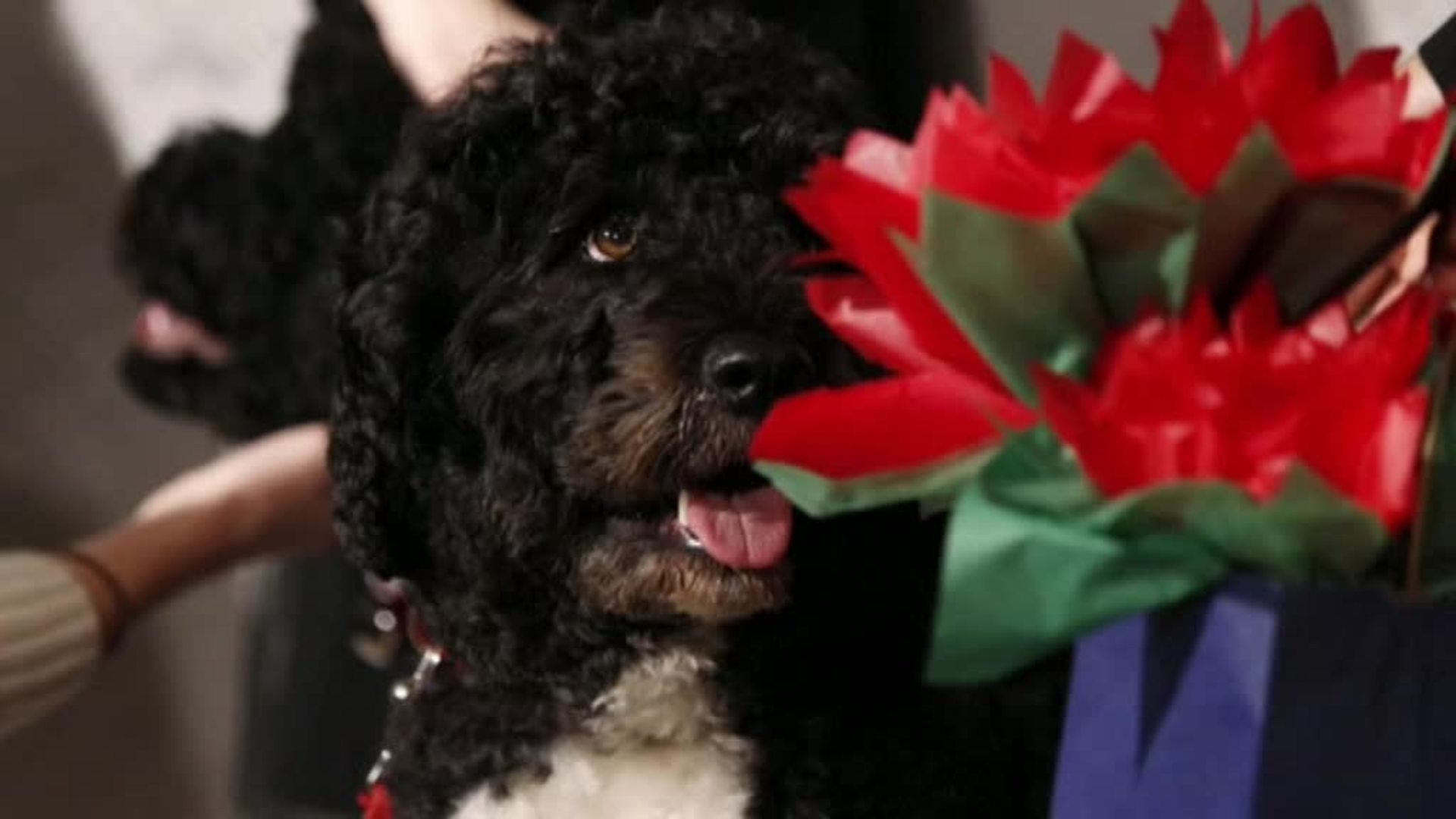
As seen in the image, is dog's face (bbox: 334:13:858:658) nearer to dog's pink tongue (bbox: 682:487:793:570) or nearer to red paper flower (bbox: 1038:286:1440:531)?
dog's pink tongue (bbox: 682:487:793:570)

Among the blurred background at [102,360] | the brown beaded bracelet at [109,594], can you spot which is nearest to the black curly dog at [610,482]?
the brown beaded bracelet at [109,594]

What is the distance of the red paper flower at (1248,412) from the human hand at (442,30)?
2.22ft

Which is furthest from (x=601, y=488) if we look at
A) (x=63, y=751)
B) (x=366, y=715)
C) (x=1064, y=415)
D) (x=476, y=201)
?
(x=63, y=751)

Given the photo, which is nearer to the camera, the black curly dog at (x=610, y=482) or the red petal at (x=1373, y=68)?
the red petal at (x=1373, y=68)

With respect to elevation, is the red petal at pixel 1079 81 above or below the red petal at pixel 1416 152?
above

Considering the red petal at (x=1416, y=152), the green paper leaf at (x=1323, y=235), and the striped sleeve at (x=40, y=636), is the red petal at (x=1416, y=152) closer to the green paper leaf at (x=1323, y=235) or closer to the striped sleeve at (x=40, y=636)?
the green paper leaf at (x=1323, y=235)

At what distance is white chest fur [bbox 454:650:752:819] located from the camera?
0.84 metres

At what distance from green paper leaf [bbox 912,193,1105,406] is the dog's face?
9.4 inches

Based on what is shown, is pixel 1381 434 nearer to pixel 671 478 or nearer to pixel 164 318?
pixel 671 478

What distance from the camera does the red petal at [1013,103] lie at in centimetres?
55

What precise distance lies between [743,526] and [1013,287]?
0.29 metres

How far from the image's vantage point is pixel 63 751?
203 centimetres

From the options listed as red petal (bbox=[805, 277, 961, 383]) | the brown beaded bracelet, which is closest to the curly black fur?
the brown beaded bracelet

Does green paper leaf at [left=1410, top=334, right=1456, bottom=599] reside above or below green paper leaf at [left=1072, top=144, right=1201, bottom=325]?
below
